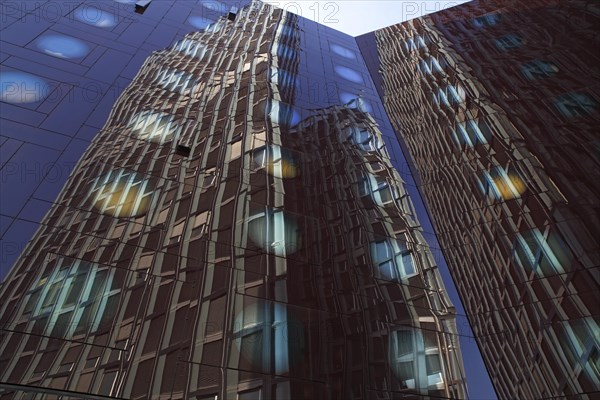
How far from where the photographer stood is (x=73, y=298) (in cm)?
888

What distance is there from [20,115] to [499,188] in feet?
52.7

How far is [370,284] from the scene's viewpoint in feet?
38.9

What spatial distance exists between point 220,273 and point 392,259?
5610 millimetres

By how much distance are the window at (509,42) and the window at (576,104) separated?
5568 millimetres

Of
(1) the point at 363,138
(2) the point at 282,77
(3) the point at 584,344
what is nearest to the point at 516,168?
(1) the point at 363,138

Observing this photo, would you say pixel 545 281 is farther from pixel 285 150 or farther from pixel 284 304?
pixel 285 150

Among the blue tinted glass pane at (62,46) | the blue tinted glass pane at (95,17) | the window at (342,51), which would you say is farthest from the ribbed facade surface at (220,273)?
the window at (342,51)

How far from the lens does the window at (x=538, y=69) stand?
2038cm

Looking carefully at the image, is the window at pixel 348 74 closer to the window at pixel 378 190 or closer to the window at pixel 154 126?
the window at pixel 378 190

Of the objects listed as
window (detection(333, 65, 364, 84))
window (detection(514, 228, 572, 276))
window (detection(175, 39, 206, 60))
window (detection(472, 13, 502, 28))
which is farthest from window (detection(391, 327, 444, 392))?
window (detection(472, 13, 502, 28))

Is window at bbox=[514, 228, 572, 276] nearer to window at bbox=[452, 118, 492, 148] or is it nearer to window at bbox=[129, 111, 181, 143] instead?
window at bbox=[452, 118, 492, 148]

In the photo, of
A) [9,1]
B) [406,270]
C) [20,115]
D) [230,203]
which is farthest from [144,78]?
[406,270]

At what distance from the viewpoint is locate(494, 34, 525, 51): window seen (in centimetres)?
2300

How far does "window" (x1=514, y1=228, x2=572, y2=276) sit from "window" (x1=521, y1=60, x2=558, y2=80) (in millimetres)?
10589
